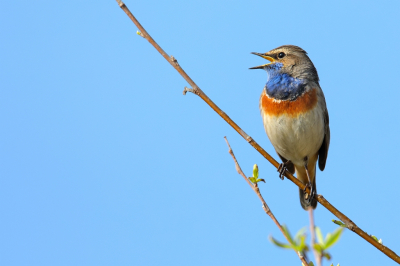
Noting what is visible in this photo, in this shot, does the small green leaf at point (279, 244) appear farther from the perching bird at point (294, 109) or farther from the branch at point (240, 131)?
the perching bird at point (294, 109)

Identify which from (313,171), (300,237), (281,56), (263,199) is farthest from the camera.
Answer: (313,171)

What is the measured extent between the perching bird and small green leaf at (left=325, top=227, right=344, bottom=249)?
4699 mm

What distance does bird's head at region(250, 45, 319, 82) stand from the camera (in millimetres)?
7543

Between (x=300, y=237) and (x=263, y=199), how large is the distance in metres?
1.49

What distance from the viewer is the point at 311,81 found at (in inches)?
297

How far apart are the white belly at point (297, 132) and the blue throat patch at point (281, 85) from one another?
31 centimetres

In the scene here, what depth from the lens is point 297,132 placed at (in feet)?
23.6

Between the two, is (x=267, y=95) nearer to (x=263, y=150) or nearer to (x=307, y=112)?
(x=307, y=112)

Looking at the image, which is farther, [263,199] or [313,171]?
[313,171]

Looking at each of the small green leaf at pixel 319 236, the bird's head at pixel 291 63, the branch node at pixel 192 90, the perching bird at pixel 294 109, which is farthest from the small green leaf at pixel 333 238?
the bird's head at pixel 291 63

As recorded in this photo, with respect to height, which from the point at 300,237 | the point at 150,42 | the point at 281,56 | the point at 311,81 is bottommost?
the point at 300,237

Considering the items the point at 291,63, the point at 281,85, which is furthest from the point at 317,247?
the point at 291,63

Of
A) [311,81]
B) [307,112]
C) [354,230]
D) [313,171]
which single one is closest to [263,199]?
[354,230]

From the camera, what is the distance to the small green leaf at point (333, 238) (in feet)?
6.65
